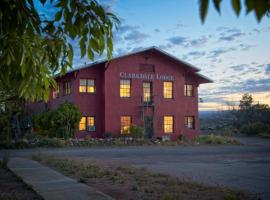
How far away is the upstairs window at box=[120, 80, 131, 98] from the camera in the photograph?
34.8 metres

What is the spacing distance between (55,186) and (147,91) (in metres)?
26.6

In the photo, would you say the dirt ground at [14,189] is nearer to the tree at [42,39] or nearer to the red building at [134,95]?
the tree at [42,39]

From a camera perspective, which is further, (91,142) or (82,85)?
(82,85)

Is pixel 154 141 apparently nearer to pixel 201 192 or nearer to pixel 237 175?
pixel 237 175

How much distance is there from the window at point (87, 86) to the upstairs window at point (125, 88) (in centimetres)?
228

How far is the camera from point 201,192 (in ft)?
29.0

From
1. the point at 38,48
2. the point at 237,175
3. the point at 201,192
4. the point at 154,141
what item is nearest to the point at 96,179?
the point at 201,192

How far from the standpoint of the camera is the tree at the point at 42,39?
12.9 ft

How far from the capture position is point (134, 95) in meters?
35.1

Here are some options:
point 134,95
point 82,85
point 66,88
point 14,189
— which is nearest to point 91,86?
point 82,85

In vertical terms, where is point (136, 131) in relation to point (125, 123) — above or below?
below

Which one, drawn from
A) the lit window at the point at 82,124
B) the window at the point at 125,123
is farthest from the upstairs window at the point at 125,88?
the lit window at the point at 82,124

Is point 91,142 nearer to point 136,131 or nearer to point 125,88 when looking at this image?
point 136,131

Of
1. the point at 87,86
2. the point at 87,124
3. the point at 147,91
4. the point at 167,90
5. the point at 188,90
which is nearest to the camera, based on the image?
the point at 87,124
